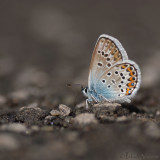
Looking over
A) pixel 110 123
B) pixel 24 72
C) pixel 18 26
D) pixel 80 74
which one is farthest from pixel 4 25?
pixel 110 123

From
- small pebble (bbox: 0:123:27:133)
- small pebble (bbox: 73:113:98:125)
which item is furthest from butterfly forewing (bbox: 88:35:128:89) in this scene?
small pebble (bbox: 0:123:27:133)

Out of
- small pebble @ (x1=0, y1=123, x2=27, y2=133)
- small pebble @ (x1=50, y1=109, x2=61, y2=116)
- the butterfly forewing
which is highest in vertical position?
the butterfly forewing

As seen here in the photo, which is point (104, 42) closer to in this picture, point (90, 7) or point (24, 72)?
point (24, 72)

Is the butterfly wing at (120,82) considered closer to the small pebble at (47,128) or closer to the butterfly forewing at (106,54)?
the butterfly forewing at (106,54)

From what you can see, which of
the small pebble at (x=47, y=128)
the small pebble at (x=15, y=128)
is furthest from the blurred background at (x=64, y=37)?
the small pebble at (x=15, y=128)

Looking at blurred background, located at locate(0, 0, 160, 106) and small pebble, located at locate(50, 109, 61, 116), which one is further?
blurred background, located at locate(0, 0, 160, 106)

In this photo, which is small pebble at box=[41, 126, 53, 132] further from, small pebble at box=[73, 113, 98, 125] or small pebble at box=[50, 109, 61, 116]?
small pebble at box=[50, 109, 61, 116]
